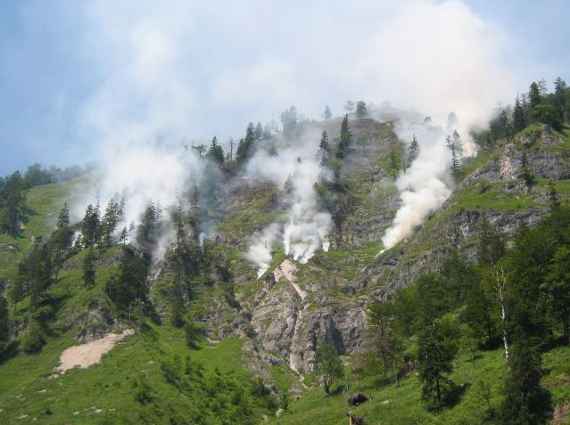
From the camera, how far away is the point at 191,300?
161 metres

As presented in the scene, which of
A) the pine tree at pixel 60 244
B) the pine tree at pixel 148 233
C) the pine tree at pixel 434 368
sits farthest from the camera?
the pine tree at pixel 148 233

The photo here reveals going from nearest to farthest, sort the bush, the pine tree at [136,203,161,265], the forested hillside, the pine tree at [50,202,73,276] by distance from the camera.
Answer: the forested hillside, the bush, the pine tree at [50,202,73,276], the pine tree at [136,203,161,265]

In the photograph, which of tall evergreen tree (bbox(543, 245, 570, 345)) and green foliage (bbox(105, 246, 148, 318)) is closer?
tall evergreen tree (bbox(543, 245, 570, 345))

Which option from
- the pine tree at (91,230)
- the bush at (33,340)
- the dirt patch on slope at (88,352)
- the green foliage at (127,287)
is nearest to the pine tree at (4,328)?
the bush at (33,340)

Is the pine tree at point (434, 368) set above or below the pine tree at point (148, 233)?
below

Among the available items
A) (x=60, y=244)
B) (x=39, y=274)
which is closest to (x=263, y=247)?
(x=60, y=244)

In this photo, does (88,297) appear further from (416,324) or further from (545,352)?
(545,352)

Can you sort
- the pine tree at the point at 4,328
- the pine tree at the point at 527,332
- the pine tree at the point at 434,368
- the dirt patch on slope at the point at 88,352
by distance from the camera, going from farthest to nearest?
1. the pine tree at the point at 4,328
2. the dirt patch on slope at the point at 88,352
3. the pine tree at the point at 434,368
4. the pine tree at the point at 527,332

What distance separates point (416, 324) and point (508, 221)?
184ft


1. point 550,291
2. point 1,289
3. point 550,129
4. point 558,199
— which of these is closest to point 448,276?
point 558,199

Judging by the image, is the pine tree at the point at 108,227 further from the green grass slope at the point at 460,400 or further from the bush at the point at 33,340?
the green grass slope at the point at 460,400

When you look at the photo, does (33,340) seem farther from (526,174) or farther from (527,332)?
(526,174)

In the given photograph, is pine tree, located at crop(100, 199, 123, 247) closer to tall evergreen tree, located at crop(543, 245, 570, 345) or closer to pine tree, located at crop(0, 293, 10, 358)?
pine tree, located at crop(0, 293, 10, 358)

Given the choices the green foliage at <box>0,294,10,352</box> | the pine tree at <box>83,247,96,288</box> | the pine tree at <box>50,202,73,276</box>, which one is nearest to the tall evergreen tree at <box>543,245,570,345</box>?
the green foliage at <box>0,294,10,352</box>
